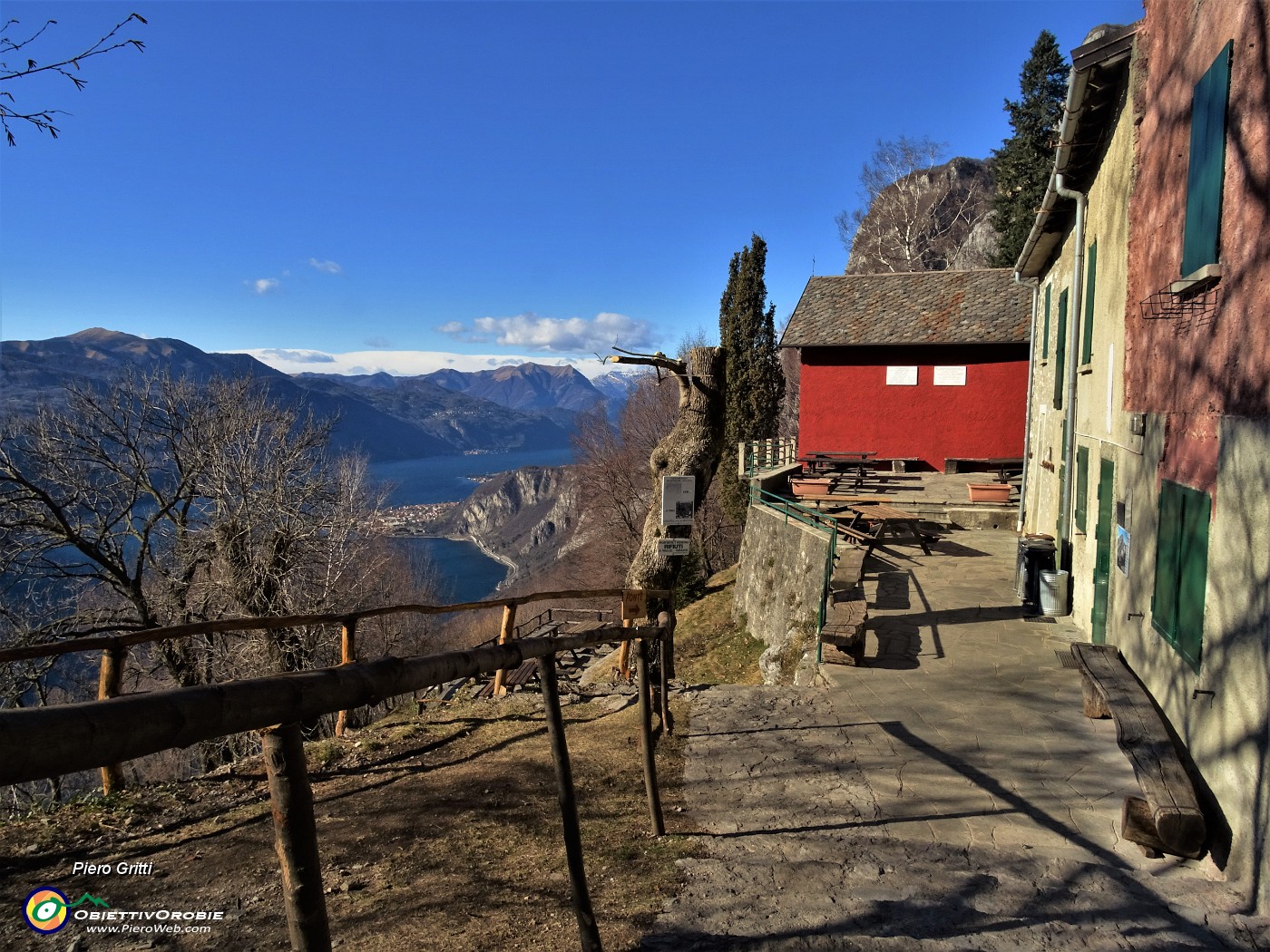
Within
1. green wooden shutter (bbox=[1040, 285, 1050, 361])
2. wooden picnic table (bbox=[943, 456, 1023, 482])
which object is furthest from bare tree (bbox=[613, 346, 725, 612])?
wooden picnic table (bbox=[943, 456, 1023, 482])

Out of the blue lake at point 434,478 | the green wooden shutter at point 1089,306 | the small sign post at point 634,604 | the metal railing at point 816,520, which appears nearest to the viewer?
the small sign post at point 634,604

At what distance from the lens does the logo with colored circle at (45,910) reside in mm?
3711

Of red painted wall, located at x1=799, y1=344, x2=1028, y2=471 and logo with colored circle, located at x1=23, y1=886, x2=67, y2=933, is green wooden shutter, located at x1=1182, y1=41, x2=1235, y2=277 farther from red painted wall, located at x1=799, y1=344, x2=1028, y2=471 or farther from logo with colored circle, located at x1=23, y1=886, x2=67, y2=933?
red painted wall, located at x1=799, y1=344, x2=1028, y2=471

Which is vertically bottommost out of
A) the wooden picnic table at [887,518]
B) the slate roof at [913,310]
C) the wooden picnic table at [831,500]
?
the wooden picnic table at [887,518]

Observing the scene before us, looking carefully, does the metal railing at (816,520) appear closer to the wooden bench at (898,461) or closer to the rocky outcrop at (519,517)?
the wooden bench at (898,461)

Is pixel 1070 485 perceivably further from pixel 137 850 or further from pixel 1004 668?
pixel 137 850

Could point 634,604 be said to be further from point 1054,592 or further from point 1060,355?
point 1060,355

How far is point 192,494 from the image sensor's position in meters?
15.9

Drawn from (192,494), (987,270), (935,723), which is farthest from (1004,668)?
(987,270)

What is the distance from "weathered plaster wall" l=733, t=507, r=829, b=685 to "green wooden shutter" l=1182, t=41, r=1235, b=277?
602cm


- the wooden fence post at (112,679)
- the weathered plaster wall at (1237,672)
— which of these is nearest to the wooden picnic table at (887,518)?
the weathered plaster wall at (1237,672)

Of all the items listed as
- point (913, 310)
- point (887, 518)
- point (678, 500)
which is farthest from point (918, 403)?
point (678, 500)

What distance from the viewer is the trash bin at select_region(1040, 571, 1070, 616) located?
10.2 metres

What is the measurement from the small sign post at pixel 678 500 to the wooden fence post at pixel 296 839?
8707 millimetres
